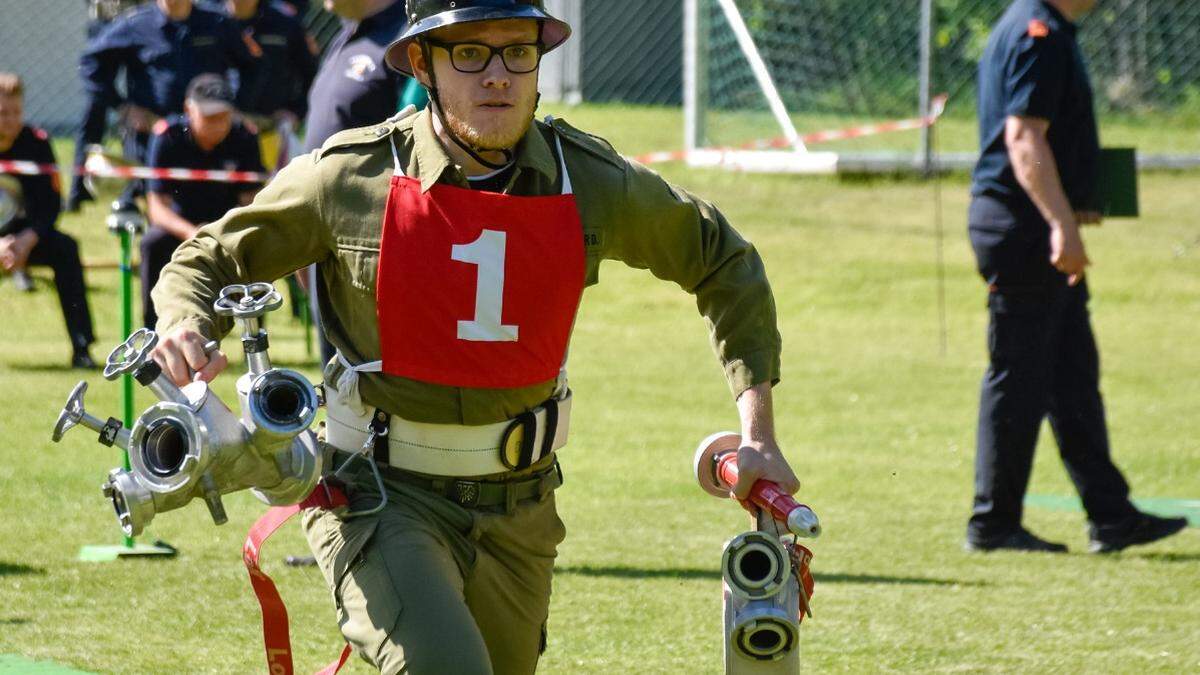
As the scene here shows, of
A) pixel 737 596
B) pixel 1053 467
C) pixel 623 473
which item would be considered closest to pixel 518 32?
pixel 737 596

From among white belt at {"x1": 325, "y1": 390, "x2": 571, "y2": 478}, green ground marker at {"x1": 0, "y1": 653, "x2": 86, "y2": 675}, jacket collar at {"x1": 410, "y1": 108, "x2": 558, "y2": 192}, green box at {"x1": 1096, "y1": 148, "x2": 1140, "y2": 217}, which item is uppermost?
jacket collar at {"x1": 410, "y1": 108, "x2": 558, "y2": 192}

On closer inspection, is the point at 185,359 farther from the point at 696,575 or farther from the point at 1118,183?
the point at 1118,183

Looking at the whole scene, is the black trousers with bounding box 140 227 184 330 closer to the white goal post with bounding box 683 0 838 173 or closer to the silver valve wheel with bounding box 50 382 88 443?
the white goal post with bounding box 683 0 838 173

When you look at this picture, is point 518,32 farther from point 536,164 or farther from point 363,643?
point 363,643

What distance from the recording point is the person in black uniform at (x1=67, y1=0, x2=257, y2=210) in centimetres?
1430

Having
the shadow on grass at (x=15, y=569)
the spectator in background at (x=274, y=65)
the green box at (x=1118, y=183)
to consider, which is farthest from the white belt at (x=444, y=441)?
the spectator in background at (x=274, y=65)

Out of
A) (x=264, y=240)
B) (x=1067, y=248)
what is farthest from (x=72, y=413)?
(x=1067, y=248)

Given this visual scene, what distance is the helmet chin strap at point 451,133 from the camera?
4.07 metres

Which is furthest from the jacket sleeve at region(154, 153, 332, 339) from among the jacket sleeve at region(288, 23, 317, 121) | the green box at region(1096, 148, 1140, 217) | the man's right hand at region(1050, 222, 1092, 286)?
the jacket sleeve at region(288, 23, 317, 121)

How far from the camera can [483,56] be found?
4.03 meters

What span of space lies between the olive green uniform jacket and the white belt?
0.03 metres

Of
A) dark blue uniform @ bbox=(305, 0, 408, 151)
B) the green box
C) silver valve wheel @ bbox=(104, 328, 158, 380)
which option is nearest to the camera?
silver valve wheel @ bbox=(104, 328, 158, 380)

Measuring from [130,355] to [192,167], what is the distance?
902 cm

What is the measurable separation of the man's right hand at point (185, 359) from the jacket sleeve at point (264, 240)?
313mm
